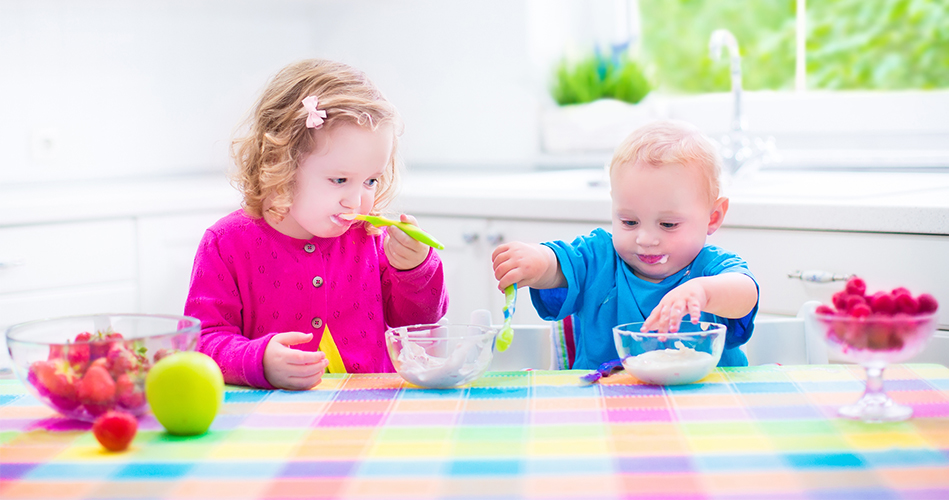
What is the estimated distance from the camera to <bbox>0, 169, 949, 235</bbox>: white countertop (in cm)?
165

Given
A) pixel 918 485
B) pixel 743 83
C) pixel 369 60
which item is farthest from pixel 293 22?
pixel 918 485

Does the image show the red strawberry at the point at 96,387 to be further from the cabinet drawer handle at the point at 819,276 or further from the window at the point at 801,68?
the window at the point at 801,68

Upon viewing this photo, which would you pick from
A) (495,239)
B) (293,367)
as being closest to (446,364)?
(293,367)

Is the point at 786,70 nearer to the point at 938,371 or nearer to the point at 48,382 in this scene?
the point at 938,371

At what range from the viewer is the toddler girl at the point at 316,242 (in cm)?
125

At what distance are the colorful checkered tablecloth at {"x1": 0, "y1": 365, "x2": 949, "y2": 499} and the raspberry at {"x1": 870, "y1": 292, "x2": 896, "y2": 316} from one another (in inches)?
4.2

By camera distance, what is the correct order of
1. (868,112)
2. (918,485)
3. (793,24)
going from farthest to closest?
1. (793,24)
2. (868,112)
3. (918,485)

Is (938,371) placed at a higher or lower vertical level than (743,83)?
lower

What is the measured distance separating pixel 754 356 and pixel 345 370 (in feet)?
2.00

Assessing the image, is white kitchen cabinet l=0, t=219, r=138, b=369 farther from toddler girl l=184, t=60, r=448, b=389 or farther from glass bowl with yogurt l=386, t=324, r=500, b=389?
glass bowl with yogurt l=386, t=324, r=500, b=389

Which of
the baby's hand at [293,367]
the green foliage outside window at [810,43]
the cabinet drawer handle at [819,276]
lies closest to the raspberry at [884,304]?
the baby's hand at [293,367]

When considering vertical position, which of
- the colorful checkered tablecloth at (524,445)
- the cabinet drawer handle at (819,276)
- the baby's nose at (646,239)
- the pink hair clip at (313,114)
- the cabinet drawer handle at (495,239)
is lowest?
the colorful checkered tablecloth at (524,445)

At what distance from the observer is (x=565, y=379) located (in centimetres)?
103

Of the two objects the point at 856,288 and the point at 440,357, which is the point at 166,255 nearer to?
the point at 440,357
